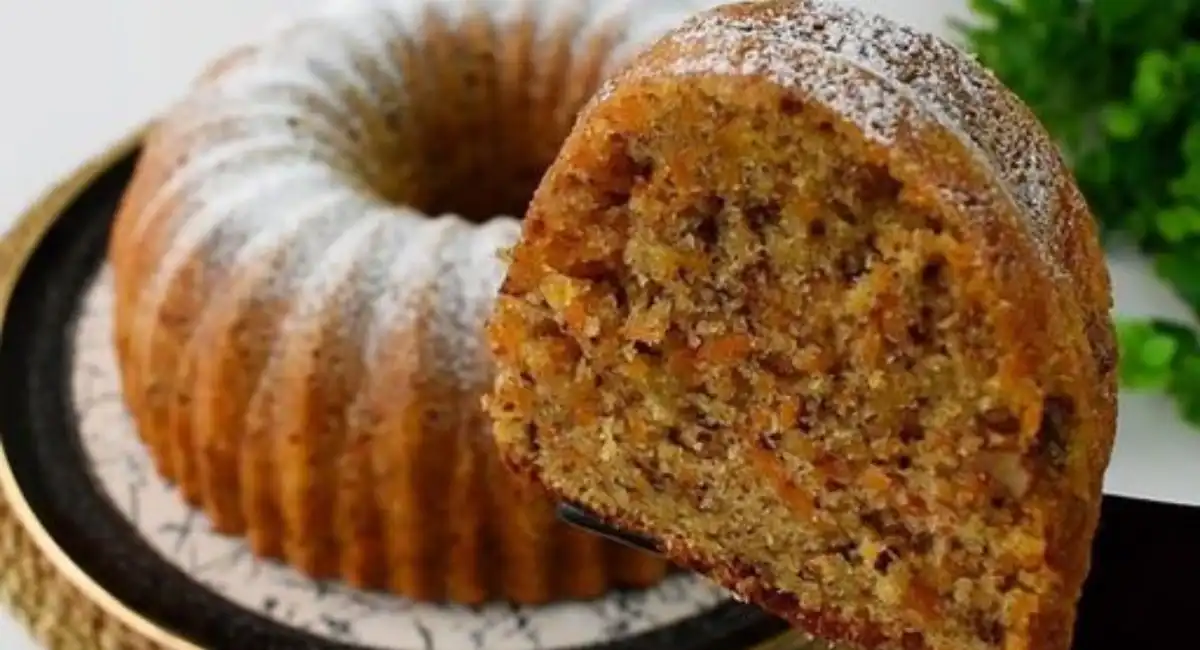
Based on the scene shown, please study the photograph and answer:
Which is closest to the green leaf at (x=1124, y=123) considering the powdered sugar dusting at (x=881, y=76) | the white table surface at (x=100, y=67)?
the white table surface at (x=100, y=67)

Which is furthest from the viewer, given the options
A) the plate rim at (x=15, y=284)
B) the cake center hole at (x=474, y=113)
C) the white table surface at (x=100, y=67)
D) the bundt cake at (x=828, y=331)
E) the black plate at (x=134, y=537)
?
the white table surface at (x=100, y=67)

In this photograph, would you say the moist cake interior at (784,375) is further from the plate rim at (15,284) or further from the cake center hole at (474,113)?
the cake center hole at (474,113)

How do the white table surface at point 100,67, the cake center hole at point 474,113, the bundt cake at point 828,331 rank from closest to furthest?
the bundt cake at point 828,331 < the cake center hole at point 474,113 < the white table surface at point 100,67

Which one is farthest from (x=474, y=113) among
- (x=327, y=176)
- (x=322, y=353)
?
(x=322, y=353)

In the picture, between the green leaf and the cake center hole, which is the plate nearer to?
the cake center hole

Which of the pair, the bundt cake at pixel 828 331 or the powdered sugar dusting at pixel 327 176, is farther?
the powdered sugar dusting at pixel 327 176

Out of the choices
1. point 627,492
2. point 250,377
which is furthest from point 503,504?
point 627,492

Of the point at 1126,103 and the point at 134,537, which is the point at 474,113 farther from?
the point at 1126,103
